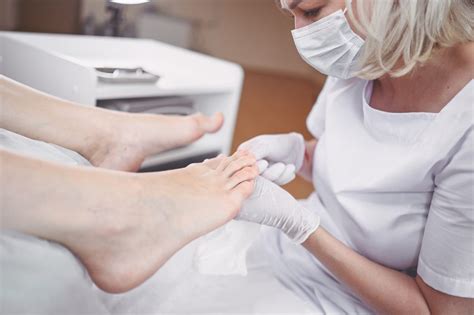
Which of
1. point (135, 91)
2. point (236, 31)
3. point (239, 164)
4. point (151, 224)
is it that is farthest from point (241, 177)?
point (236, 31)

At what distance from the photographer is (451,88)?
2.23 ft

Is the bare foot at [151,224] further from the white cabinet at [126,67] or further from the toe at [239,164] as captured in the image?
the white cabinet at [126,67]

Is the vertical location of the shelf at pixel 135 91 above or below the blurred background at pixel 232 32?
above

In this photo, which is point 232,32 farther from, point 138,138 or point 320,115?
point 138,138

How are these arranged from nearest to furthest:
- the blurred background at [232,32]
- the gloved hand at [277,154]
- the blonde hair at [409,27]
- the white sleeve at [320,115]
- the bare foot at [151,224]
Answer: the bare foot at [151,224]
the blonde hair at [409,27]
the gloved hand at [277,154]
the white sleeve at [320,115]
the blurred background at [232,32]

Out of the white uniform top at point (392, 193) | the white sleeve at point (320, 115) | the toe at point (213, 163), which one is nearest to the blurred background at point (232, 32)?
the white sleeve at point (320, 115)

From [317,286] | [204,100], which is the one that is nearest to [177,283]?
[317,286]

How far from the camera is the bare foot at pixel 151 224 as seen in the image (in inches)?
19.8

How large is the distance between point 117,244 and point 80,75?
1.91 feet

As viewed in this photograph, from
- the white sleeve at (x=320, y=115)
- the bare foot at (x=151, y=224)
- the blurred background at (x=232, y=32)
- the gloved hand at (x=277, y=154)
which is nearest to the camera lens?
the bare foot at (x=151, y=224)

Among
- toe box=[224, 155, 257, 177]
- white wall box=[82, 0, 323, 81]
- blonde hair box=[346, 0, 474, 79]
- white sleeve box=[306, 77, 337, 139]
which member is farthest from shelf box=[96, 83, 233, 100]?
white wall box=[82, 0, 323, 81]

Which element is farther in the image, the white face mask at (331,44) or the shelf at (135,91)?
the shelf at (135,91)

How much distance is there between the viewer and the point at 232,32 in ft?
13.7

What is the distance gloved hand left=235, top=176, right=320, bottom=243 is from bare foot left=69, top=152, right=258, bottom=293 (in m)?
0.04
